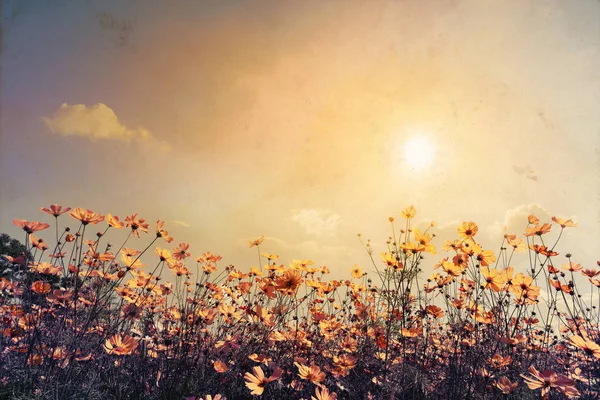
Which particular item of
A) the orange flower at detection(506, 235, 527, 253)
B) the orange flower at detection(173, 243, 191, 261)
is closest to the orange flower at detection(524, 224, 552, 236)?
the orange flower at detection(506, 235, 527, 253)

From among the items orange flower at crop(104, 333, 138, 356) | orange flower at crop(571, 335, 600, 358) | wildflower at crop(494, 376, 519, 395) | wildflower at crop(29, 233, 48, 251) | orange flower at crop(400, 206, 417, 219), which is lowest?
orange flower at crop(104, 333, 138, 356)

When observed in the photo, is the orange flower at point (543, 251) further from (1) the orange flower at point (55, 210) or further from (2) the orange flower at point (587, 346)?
(1) the orange flower at point (55, 210)

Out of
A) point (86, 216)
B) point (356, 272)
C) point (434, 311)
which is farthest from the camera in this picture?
point (356, 272)

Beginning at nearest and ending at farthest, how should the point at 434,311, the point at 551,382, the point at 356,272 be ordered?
the point at 551,382
the point at 434,311
the point at 356,272

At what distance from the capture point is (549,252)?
10.6 feet

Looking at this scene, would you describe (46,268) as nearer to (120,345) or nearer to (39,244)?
(39,244)

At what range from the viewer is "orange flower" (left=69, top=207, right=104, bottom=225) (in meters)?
2.37

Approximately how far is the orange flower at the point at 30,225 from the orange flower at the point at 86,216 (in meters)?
0.17

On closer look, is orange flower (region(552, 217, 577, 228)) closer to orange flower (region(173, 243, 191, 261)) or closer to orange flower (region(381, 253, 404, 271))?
orange flower (region(381, 253, 404, 271))

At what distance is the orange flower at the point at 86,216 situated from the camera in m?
2.37

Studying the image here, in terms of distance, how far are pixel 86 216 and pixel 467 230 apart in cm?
307

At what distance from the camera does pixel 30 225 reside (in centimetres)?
229

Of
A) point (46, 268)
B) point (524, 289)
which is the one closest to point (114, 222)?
point (46, 268)

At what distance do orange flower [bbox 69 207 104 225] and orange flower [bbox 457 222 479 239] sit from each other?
9.61 ft
